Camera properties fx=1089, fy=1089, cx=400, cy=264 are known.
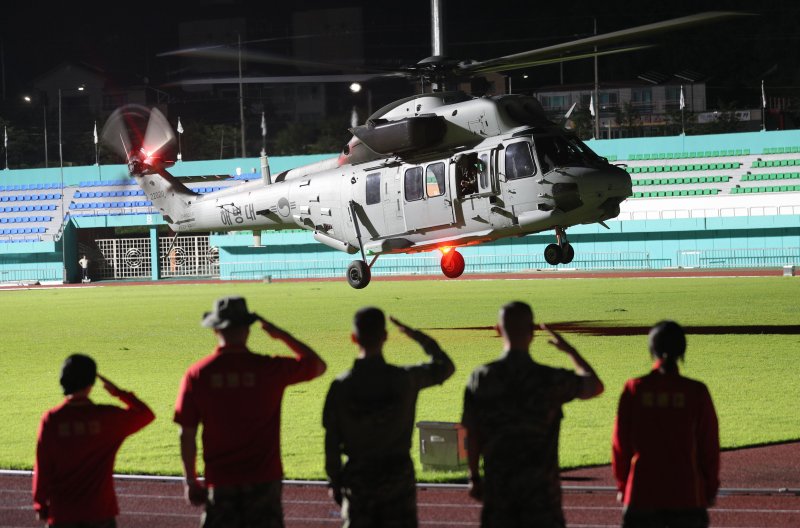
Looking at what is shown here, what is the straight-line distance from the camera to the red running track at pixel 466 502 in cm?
721

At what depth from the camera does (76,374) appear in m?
5.15

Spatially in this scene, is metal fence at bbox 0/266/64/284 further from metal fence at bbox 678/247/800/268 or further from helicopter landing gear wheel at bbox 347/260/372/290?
helicopter landing gear wheel at bbox 347/260/372/290

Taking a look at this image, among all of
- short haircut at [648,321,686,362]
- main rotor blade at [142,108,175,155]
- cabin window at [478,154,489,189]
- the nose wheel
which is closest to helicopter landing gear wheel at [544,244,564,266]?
the nose wheel

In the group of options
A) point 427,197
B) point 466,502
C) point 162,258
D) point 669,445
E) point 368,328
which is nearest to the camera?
point 669,445

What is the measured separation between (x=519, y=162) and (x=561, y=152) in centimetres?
72

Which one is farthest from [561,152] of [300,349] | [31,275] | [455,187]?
[31,275]

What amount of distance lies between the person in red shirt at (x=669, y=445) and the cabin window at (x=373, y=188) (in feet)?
51.7

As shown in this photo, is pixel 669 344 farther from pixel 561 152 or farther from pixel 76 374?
pixel 561 152

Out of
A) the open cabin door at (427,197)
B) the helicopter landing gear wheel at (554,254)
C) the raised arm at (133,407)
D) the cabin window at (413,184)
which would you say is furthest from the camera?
the cabin window at (413,184)

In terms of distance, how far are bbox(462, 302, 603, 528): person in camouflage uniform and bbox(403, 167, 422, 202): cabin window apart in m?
14.8

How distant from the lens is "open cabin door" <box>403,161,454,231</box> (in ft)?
63.5

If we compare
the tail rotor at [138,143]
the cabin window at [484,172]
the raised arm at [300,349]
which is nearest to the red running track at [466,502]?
the raised arm at [300,349]

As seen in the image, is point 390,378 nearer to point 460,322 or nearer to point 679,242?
point 460,322

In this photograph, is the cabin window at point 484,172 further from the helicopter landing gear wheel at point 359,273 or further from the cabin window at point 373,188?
the helicopter landing gear wheel at point 359,273
